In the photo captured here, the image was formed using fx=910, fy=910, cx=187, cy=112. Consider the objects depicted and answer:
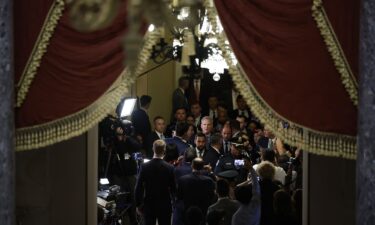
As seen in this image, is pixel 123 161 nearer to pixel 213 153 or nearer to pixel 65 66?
pixel 213 153

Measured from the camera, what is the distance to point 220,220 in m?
7.49

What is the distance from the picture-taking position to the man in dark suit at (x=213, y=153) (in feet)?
33.0

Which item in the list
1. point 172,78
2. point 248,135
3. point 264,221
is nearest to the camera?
point 264,221

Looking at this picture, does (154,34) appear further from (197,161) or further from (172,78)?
(172,78)

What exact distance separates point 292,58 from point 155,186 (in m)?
2.77

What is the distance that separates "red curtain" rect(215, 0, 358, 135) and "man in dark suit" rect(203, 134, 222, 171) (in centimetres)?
362

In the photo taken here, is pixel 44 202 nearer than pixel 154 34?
No

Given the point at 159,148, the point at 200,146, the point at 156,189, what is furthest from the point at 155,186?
the point at 200,146

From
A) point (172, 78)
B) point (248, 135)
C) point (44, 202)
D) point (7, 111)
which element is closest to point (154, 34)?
point (7, 111)

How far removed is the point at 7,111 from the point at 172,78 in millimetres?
9344

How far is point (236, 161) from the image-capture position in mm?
9672

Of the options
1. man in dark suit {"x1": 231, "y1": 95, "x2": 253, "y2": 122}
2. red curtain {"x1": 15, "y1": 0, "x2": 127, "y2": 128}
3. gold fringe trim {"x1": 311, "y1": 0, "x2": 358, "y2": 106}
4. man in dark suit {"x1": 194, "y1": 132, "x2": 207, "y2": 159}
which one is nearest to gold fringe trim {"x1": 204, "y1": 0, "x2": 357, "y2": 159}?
gold fringe trim {"x1": 311, "y1": 0, "x2": 358, "y2": 106}

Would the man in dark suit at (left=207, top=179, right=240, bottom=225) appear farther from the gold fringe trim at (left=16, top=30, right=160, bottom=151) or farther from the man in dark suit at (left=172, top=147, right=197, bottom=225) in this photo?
the gold fringe trim at (left=16, top=30, right=160, bottom=151)

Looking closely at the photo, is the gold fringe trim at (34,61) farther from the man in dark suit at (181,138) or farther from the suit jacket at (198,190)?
the man in dark suit at (181,138)
